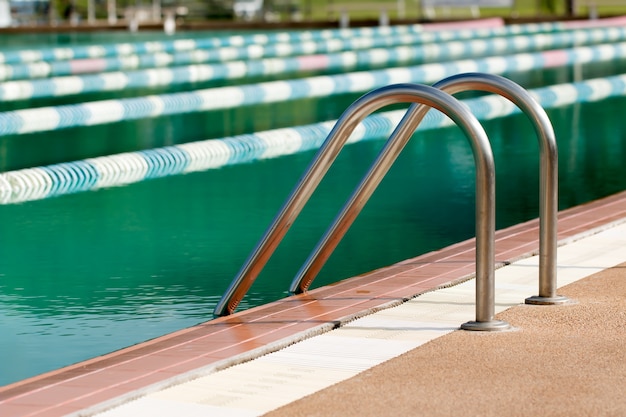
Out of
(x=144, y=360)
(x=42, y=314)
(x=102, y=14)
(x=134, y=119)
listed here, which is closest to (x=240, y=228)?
(x=42, y=314)

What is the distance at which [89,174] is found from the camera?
7789 millimetres

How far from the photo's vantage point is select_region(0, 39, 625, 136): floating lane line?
35.1ft

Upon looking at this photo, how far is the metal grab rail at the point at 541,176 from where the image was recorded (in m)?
3.49

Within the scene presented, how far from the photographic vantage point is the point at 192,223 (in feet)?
20.7

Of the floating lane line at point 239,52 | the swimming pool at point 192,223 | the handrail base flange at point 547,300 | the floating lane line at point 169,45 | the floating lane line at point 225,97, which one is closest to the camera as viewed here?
the handrail base flange at point 547,300

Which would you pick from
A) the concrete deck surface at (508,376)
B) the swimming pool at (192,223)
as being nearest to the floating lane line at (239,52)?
the swimming pool at (192,223)

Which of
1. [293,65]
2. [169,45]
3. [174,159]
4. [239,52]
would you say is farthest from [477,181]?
[169,45]

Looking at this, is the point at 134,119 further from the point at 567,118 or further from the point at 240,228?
the point at 240,228

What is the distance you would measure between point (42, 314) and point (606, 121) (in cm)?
755

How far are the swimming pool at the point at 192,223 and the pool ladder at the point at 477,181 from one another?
1.92 ft

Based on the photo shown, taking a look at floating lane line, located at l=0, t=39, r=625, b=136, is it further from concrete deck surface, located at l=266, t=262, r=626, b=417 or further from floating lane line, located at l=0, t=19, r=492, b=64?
concrete deck surface, located at l=266, t=262, r=626, b=417

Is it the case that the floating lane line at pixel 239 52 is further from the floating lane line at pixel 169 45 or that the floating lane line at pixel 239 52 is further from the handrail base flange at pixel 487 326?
the handrail base flange at pixel 487 326

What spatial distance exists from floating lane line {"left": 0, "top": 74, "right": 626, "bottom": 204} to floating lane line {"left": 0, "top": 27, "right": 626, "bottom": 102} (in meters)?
4.58

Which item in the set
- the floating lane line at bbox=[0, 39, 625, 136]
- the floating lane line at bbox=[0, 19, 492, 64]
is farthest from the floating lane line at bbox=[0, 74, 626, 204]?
the floating lane line at bbox=[0, 19, 492, 64]
